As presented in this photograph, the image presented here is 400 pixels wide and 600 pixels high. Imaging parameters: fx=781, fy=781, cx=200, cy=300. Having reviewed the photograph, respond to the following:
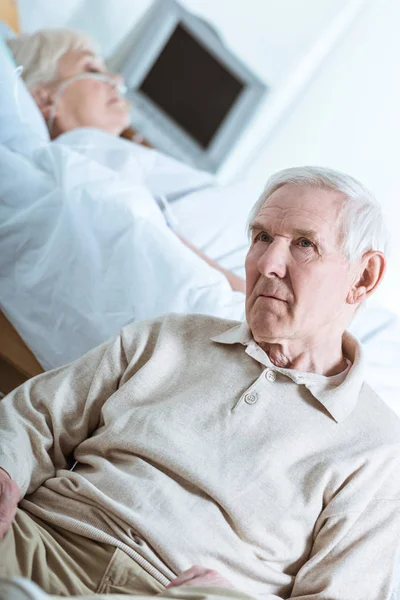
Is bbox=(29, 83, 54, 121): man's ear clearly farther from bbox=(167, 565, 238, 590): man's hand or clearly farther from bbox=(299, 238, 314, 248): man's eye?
bbox=(167, 565, 238, 590): man's hand

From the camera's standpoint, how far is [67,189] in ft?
6.02

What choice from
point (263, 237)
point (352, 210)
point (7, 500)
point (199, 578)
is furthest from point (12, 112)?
point (199, 578)

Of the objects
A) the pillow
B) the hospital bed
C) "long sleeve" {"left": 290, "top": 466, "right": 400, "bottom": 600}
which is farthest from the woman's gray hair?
the pillow

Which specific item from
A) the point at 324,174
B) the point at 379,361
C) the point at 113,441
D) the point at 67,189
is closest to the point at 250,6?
the point at 67,189

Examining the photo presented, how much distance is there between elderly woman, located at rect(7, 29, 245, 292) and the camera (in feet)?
8.46

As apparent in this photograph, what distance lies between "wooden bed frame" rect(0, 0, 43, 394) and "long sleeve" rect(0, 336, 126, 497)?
484 mm

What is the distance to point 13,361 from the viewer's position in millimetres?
1671

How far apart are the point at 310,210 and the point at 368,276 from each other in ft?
0.49

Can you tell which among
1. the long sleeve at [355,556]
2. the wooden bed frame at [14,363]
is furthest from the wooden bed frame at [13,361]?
the long sleeve at [355,556]

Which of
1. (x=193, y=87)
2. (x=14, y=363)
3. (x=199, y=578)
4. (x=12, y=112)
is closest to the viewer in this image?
(x=199, y=578)

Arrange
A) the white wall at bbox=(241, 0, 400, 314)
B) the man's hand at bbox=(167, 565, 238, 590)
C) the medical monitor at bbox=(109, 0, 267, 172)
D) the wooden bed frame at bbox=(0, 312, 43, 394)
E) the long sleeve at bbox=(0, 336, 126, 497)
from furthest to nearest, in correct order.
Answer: the medical monitor at bbox=(109, 0, 267, 172)
the white wall at bbox=(241, 0, 400, 314)
the wooden bed frame at bbox=(0, 312, 43, 394)
the long sleeve at bbox=(0, 336, 126, 497)
the man's hand at bbox=(167, 565, 238, 590)

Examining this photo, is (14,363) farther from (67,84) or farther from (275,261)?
(67,84)

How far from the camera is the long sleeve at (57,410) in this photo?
1123 millimetres

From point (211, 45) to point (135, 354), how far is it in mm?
2281
